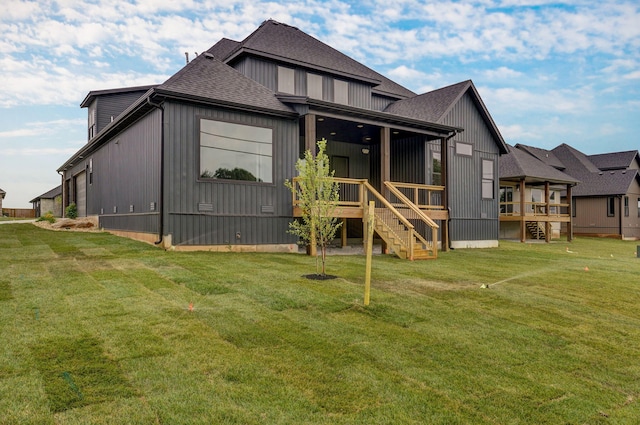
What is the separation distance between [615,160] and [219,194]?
37.1 m

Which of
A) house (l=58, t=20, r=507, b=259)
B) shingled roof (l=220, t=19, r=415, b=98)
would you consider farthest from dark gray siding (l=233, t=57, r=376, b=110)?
shingled roof (l=220, t=19, r=415, b=98)

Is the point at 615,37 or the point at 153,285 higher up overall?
the point at 615,37

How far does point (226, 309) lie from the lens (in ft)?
17.3

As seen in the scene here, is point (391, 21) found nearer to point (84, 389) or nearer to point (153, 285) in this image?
point (153, 285)

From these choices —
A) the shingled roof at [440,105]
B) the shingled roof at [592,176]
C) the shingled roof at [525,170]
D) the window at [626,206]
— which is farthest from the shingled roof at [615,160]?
the shingled roof at [440,105]

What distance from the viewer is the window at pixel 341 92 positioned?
1678 cm

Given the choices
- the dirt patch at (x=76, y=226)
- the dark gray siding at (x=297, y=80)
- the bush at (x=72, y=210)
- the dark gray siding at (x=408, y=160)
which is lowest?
the dirt patch at (x=76, y=226)

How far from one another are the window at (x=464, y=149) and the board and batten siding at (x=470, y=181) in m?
0.14

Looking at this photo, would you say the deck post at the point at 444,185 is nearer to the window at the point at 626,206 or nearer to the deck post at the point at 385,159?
the deck post at the point at 385,159

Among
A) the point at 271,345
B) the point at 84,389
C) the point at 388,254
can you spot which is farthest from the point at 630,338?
the point at 388,254

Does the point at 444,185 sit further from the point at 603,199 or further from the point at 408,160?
the point at 603,199

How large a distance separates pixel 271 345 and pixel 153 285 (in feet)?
10.1

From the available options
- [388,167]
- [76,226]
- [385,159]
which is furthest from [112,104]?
[388,167]

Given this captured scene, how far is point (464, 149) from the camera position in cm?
1762
